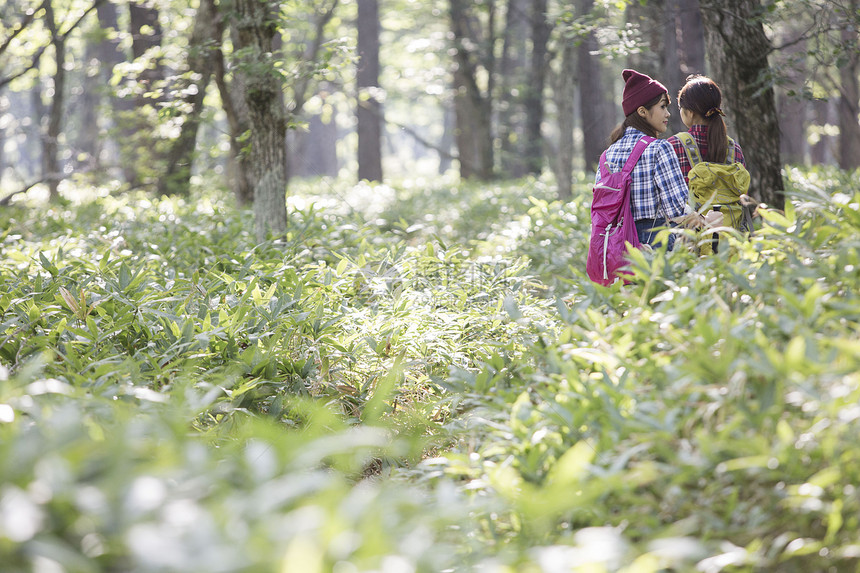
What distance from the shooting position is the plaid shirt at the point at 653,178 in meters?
Answer: 4.34

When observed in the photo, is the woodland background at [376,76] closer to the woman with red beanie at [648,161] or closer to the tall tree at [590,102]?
the tall tree at [590,102]

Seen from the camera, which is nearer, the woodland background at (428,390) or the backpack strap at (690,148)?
the woodland background at (428,390)

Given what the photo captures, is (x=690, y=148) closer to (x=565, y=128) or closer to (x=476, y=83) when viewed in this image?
(x=565, y=128)

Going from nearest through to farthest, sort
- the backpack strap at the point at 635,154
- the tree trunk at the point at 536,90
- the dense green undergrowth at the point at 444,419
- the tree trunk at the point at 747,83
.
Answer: the dense green undergrowth at the point at 444,419, the backpack strap at the point at 635,154, the tree trunk at the point at 747,83, the tree trunk at the point at 536,90

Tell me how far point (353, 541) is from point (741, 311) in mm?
1936

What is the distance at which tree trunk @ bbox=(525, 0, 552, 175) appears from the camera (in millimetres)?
18344

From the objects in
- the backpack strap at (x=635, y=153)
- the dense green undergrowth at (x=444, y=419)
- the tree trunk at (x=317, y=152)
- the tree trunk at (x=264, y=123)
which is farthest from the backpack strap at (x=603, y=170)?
the tree trunk at (x=317, y=152)

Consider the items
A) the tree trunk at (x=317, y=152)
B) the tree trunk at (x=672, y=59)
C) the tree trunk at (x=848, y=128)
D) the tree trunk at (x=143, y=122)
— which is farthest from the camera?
the tree trunk at (x=317, y=152)

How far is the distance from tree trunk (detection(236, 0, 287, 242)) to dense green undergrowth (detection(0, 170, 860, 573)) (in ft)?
6.17

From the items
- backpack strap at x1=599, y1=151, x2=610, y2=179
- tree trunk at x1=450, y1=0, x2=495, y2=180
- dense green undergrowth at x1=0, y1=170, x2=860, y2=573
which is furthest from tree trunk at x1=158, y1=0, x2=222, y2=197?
tree trunk at x1=450, y1=0, x2=495, y2=180

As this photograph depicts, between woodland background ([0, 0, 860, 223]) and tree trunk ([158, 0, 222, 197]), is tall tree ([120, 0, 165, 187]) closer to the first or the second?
woodland background ([0, 0, 860, 223])

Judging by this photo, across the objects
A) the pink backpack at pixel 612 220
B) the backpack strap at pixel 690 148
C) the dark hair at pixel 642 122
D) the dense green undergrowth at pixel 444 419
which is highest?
the dark hair at pixel 642 122

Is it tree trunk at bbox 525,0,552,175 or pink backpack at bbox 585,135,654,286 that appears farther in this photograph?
tree trunk at bbox 525,0,552,175

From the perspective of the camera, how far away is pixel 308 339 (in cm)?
454
